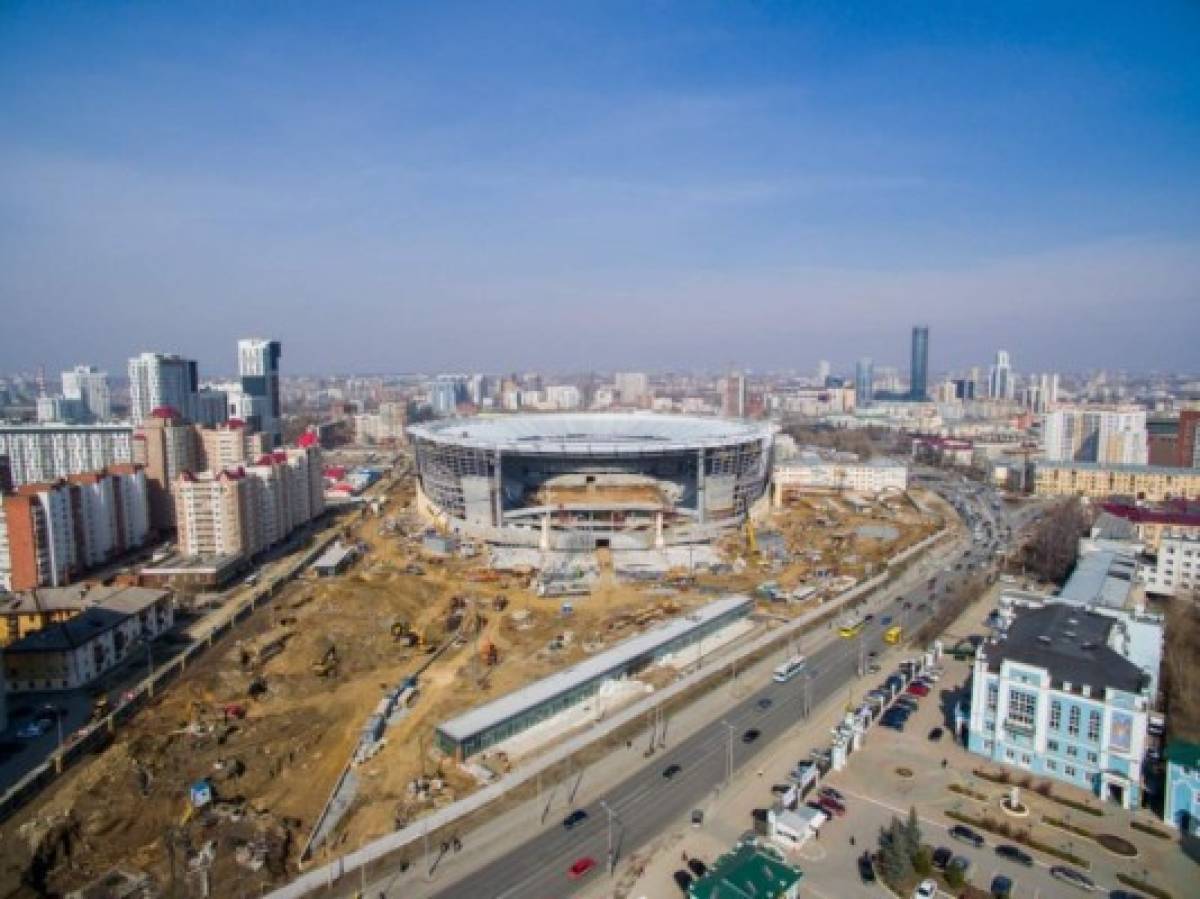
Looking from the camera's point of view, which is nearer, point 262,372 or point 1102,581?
point 1102,581

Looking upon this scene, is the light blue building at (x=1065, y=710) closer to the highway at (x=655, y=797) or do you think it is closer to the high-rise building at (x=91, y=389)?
the highway at (x=655, y=797)

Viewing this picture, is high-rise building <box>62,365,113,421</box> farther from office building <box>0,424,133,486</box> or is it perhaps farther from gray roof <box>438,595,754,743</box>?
gray roof <box>438,595,754,743</box>

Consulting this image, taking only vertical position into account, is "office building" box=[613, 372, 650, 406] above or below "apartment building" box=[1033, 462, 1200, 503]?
above

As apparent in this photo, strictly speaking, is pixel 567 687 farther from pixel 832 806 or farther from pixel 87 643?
pixel 87 643

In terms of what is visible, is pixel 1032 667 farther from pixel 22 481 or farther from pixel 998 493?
pixel 22 481

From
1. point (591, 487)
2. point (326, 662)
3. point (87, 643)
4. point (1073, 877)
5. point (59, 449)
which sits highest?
point (59, 449)

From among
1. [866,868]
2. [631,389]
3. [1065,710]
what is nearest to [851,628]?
[1065,710]

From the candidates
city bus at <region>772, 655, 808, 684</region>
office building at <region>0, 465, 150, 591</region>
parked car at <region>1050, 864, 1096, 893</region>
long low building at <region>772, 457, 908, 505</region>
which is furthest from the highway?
long low building at <region>772, 457, 908, 505</region>
